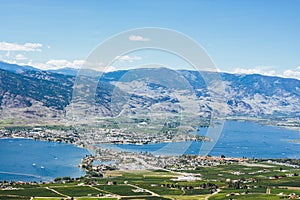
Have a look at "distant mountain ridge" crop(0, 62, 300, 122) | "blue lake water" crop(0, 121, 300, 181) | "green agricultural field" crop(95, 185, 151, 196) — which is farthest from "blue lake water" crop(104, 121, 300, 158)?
"green agricultural field" crop(95, 185, 151, 196)

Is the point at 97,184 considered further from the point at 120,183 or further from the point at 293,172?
the point at 293,172

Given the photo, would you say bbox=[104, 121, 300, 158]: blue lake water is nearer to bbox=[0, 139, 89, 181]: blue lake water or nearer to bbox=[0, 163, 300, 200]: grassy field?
bbox=[0, 163, 300, 200]: grassy field

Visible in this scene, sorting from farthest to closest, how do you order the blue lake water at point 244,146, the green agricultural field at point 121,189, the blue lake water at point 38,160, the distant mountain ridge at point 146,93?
the blue lake water at point 244,146
the blue lake water at point 38,160
the distant mountain ridge at point 146,93
the green agricultural field at point 121,189

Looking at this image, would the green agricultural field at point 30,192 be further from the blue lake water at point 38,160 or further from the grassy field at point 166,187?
the blue lake water at point 38,160

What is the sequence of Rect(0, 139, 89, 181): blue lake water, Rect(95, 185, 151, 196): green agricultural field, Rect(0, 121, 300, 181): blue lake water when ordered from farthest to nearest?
Rect(0, 121, 300, 181): blue lake water
Rect(0, 139, 89, 181): blue lake water
Rect(95, 185, 151, 196): green agricultural field

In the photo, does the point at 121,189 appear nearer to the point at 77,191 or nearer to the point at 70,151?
the point at 77,191

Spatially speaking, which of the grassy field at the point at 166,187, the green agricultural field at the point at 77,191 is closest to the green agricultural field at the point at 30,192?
the grassy field at the point at 166,187

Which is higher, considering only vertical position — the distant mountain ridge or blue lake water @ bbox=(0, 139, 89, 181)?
the distant mountain ridge

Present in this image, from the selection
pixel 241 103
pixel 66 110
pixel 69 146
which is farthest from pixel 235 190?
pixel 241 103
